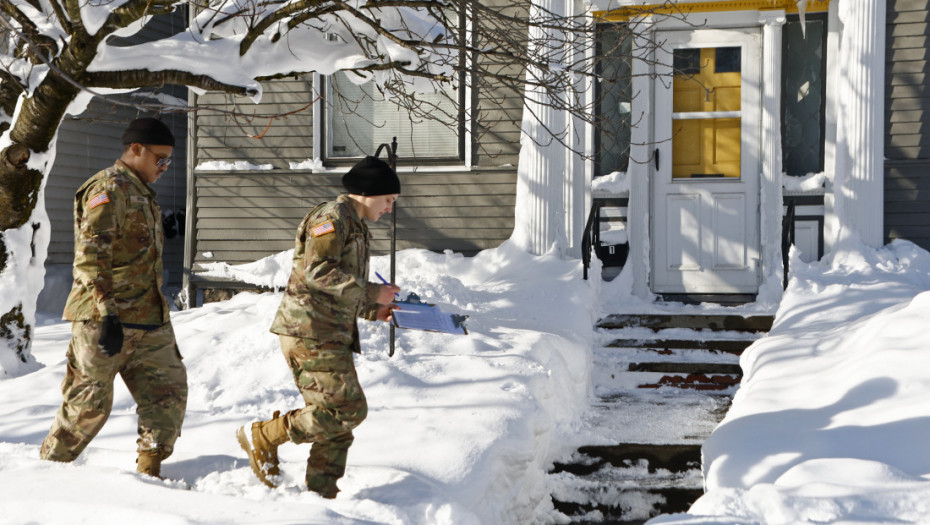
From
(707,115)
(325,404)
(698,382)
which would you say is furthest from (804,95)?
(325,404)

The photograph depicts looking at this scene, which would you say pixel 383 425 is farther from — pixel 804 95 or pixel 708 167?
pixel 804 95

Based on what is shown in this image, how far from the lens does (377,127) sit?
399 inches

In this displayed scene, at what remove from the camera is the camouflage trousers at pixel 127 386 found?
3.79m

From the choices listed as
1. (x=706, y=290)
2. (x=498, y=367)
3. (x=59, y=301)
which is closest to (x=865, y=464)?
(x=498, y=367)

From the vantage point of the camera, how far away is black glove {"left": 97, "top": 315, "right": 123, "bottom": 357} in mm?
3654

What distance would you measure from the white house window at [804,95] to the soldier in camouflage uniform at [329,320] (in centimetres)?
652

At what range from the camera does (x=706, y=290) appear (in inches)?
355

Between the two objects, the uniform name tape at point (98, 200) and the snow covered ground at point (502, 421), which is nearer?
the snow covered ground at point (502, 421)

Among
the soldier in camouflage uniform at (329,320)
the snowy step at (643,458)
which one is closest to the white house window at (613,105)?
the snowy step at (643,458)

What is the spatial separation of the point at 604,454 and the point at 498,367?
39.5 inches

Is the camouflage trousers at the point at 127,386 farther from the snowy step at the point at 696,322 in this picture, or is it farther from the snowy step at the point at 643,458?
the snowy step at the point at 696,322

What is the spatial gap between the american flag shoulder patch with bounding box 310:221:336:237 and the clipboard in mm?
Answer: 455

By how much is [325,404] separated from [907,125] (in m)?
7.42

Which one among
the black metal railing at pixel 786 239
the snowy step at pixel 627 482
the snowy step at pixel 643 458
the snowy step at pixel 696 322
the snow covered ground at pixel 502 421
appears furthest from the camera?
the snowy step at pixel 696 322
